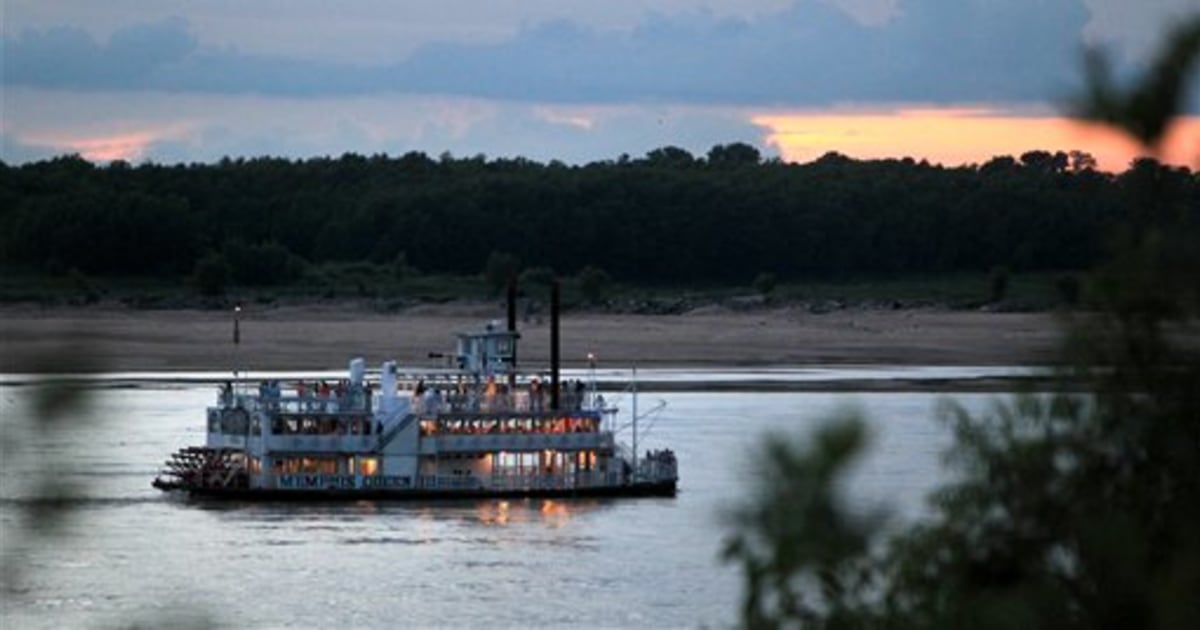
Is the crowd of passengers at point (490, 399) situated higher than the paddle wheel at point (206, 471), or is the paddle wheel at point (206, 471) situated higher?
the crowd of passengers at point (490, 399)

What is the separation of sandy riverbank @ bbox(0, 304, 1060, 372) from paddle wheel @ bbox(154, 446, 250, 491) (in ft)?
A: 94.2

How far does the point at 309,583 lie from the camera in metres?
44.4

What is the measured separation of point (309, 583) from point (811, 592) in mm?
36082

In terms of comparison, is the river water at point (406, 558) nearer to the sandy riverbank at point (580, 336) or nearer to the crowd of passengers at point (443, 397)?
the crowd of passengers at point (443, 397)

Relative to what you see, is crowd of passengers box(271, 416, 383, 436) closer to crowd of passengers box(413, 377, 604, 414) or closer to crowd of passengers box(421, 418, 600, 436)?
crowd of passengers box(413, 377, 604, 414)

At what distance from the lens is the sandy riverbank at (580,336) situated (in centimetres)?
10475

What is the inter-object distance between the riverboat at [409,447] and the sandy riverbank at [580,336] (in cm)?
2940

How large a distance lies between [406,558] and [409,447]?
12887 millimetres

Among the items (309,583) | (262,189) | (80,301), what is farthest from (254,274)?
(309,583)

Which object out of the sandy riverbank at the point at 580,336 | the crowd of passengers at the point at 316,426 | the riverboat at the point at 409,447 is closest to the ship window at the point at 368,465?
the riverboat at the point at 409,447

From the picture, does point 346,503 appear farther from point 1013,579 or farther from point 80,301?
point 80,301

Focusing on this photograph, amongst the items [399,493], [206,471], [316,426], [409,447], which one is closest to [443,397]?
[409,447]

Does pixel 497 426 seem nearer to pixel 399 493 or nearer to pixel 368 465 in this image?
pixel 399 493

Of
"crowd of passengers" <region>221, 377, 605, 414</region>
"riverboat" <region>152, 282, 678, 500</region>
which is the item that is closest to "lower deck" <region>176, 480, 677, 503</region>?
"riverboat" <region>152, 282, 678, 500</region>
